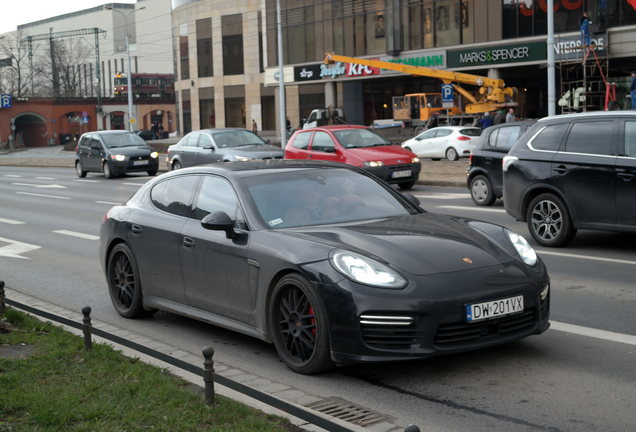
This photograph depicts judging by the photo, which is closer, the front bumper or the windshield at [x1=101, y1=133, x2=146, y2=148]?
the front bumper

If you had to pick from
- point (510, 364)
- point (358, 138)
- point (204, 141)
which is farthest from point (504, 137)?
point (204, 141)

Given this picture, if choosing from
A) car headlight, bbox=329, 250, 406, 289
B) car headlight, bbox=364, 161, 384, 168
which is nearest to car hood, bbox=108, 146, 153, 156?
car headlight, bbox=364, 161, 384, 168

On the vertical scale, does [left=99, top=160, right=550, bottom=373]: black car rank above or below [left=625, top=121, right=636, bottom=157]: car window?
below

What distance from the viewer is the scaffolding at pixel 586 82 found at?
38.9 metres

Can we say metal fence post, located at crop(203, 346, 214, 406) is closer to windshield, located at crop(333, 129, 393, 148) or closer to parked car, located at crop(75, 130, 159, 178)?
windshield, located at crop(333, 129, 393, 148)

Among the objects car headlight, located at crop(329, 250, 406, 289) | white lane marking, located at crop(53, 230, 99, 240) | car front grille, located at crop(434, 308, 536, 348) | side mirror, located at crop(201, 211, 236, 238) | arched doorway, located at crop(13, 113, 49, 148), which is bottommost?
→ white lane marking, located at crop(53, 230, 99, 240)

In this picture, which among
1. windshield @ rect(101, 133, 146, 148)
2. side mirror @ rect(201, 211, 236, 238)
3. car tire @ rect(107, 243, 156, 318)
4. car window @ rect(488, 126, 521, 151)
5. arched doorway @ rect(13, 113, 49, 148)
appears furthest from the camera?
arched doorway @ rect(13, 113, 49, 148)

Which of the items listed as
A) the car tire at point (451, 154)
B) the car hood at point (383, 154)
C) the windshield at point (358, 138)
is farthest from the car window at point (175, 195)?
the car tire at point (451, 154)

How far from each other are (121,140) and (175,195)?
25291mm

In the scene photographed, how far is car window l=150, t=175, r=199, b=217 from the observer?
7609mm

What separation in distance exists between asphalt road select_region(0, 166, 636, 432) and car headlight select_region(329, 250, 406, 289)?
0.70 metres

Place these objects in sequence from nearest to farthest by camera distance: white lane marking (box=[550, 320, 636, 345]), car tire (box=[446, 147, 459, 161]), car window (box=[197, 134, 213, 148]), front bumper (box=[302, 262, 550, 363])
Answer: front bumper (box=[302, 262, 550, 363]) → white lane marking (box=[550, 320, 636, 345]) → car window (box=[197, 134, 213, 148]) → car tire (box=[446, 147, 459, 161])

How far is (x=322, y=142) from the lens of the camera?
2223cm

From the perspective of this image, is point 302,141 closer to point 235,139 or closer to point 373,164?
point 373,164
